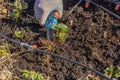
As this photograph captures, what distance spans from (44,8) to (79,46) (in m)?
0.44

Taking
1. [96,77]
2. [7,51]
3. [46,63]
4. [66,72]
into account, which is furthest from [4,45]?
[96,77]

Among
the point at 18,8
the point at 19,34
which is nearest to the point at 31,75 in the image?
the point at 19,34

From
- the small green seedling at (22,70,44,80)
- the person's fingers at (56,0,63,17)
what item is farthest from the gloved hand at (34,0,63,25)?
the small green seedling at (22,70,44,80)

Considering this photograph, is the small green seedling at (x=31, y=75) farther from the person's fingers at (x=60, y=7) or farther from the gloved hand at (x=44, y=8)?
the person's fingers at (x=60, y=7)

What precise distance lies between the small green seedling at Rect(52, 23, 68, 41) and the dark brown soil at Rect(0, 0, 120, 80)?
0.06 meters

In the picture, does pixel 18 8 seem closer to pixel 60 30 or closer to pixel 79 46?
pixel 60 30

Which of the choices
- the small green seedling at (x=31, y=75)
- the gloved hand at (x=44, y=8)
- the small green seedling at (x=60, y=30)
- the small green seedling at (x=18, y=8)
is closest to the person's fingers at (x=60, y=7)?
the gloved hand at (x=44, y=8)

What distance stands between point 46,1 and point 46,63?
56 centimetres

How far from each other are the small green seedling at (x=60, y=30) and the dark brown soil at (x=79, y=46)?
0.06 metres

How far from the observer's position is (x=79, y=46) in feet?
A: 8.32

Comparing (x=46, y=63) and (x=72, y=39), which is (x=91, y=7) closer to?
(x=72, y=39)

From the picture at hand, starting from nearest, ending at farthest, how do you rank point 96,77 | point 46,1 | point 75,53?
1. point 96,77
2. point 75,53
3. point 46,1

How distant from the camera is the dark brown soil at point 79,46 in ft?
7.89

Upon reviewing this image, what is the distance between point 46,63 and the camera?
8.08 ft
